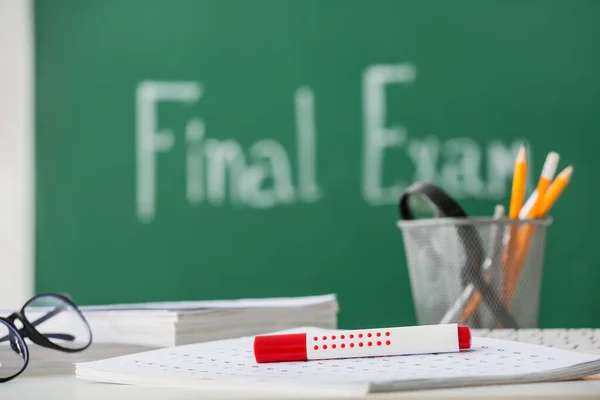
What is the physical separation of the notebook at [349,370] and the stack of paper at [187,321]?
126mm

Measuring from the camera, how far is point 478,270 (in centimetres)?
84

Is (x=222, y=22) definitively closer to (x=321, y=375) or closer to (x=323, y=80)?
(x=323, y=80)

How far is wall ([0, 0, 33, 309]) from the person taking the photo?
186cm

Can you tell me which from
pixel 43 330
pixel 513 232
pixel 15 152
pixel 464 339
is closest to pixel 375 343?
pixel 464 339

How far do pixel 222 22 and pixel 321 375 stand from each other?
1.58 meters

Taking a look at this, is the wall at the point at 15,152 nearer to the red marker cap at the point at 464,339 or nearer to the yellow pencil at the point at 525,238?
the yellow pencil at the point at 525,238

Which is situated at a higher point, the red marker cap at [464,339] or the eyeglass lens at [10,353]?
the red marker cap at [464,339]

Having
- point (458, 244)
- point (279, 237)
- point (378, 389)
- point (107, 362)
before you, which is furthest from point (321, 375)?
point (279, 237)

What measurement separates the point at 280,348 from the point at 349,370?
0.20 feet

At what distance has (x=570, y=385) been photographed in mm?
385

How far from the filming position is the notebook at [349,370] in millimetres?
366

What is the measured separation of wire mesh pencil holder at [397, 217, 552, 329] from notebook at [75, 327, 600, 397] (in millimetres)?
325

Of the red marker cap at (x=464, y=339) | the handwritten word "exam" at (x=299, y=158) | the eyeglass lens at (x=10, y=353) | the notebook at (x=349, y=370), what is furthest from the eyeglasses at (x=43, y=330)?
the handwritten word "exam" at (x=299, y=158)

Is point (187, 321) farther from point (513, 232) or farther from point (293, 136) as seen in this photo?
point (293, 136)
